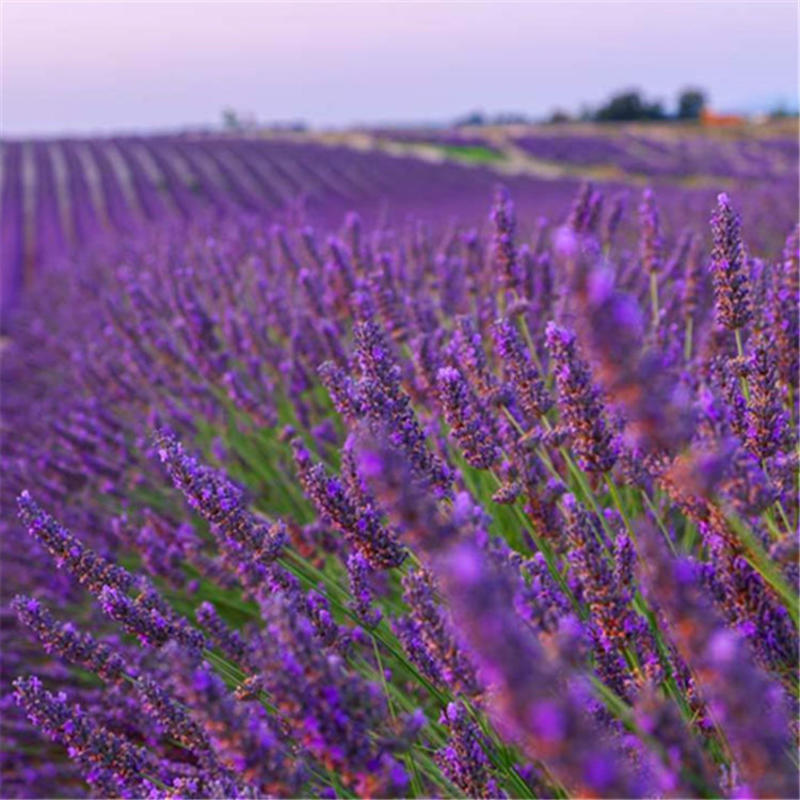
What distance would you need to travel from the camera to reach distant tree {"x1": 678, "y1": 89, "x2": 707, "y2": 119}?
3522 cm

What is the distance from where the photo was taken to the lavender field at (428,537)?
2.71 feet

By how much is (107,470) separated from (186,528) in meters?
0.75

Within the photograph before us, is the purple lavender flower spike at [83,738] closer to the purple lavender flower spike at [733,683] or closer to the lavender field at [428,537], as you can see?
the lavender field at [428,537]

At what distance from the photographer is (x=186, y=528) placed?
2.84 metres

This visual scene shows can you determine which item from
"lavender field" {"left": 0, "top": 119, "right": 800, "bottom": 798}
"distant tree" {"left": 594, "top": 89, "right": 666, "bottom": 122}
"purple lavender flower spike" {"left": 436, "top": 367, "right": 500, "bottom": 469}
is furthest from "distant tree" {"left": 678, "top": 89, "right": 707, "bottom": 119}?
"purple lavender flower spike" {"left": 436, "top": 367, "right": 500, "bottom": 469}

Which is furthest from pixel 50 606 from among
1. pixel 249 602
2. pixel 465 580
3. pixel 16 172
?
pixel 16 172

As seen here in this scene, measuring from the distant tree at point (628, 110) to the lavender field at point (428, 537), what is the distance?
31.8m

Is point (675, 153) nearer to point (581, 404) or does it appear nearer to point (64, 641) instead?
point (581, 404)

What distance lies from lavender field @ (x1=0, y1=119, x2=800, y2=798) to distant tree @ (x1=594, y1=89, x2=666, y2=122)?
31845 mm

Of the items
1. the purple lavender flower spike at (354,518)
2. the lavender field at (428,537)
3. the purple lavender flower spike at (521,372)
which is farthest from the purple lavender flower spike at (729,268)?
the purple lavender flower spike at (354,518)

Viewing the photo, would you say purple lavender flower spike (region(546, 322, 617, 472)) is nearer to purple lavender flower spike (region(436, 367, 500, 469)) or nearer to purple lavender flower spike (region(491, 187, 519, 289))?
purple lavender flower spike (region(436, 367, 500, 469))

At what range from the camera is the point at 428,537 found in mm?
804

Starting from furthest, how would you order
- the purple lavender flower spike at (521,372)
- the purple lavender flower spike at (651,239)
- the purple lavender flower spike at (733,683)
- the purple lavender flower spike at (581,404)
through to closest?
the purple lavender flower spike at (651,239) < the purple lavender flower spike at (521,372) < the purple lavender flower spike at (581,404) < the purple lavender flower spike at (733,683)

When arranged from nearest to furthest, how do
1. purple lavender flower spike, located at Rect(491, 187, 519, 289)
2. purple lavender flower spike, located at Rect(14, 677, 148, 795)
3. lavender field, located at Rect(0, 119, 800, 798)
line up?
lavender field, located at Rect(0, 119, 800, 798), purple lavender flower spike, located at Rect(14, 677, 148, 795), purple lavender flower spike, located at Rect(491, 187, 519, 289)
